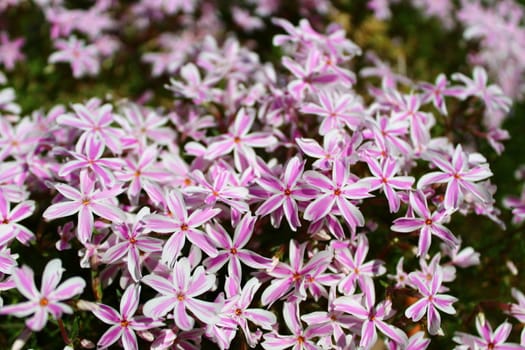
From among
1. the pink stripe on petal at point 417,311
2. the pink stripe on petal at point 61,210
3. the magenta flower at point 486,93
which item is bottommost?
the pink stripe on petal at point 417,311

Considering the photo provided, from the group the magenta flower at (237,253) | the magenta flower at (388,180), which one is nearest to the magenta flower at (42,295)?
the magenta flower at (237,253)

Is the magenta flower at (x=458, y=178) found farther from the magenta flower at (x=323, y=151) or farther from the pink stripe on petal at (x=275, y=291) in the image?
the pink stripe on petal at (x=275, y=291)

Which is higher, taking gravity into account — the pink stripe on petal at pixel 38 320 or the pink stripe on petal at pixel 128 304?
the pink stripe on petal at pixel 38 320

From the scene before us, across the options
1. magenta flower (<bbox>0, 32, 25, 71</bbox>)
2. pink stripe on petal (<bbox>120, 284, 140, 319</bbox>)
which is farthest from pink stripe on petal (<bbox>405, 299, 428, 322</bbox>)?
magenta flower (<bbox>0, 32, 25, 71</bbox>)

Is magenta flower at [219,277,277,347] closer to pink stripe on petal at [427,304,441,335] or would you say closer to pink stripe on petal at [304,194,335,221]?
pink stripe on petal at [304,194,335,221]

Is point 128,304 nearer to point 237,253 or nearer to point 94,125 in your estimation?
point 237,253

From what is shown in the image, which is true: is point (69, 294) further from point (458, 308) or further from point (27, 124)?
point (458, 308)
